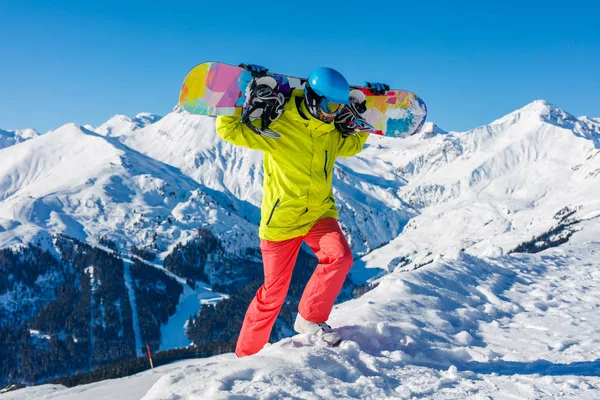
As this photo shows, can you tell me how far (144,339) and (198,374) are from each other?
621 feet

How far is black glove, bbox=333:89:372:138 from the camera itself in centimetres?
762

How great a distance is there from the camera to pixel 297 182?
736cm

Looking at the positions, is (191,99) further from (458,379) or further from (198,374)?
(458,379)

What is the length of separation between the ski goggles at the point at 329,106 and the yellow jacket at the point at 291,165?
22 centimetres

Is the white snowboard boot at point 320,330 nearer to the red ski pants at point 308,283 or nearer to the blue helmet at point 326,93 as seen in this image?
the red ski pants at point 308,283

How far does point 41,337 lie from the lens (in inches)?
7003

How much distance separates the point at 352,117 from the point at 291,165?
4.38 ft

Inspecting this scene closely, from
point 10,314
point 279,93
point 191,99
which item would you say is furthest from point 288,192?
point 10,314

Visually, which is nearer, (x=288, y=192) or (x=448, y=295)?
(x=288, y=192)

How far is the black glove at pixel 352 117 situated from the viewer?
762 centimetres

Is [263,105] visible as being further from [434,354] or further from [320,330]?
[434,354]

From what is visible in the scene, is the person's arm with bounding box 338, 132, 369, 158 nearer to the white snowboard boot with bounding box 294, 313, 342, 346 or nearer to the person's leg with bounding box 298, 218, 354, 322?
the person's leg with bounding box 298, 218, 354, 322

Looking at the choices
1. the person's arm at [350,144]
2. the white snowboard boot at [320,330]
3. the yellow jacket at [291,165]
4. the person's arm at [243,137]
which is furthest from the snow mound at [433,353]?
the person's arm at [243,137]

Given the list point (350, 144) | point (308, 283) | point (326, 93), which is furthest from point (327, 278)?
point (326, 93)
